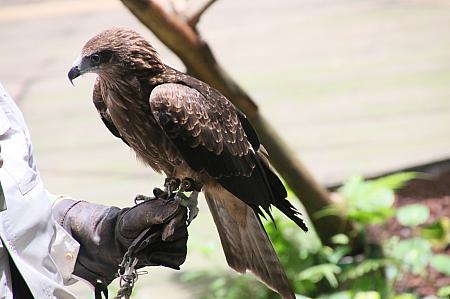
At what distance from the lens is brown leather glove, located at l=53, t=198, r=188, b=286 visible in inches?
92.0

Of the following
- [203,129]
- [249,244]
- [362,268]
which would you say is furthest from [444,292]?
[203,129]

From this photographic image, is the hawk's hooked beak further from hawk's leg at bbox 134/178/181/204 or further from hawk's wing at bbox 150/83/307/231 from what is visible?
hawk's leg at bbox 134/178/181/204

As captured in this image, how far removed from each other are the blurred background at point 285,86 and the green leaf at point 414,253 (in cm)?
92

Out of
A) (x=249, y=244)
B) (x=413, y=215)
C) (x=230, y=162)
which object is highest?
(x=230, y=162)

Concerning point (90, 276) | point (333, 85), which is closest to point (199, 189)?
point (90, 276)

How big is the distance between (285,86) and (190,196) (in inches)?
171

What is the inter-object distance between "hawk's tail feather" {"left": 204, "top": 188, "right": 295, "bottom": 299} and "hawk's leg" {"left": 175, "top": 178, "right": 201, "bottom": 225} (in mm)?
124

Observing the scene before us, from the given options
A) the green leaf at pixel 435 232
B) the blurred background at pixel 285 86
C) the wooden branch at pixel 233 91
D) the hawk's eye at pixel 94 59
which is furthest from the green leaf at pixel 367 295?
the hawk's eye at pixel 94 59

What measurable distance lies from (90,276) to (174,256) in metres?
0.33

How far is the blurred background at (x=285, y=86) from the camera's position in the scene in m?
5.39

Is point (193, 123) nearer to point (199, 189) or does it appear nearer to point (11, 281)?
point (199, 189)

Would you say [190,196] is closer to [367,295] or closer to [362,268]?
[367,295]

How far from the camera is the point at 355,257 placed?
4.30 metres

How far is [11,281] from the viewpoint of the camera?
7.38 feet
